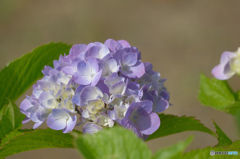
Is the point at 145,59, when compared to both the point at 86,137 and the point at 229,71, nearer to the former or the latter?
the point at 229,71

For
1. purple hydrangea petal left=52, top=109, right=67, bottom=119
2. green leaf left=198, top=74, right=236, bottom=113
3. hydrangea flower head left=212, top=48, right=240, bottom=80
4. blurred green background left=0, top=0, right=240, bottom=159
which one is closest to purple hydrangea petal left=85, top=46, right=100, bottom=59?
purple hydrangea petal left=52, top=109, right=67, bottom=119

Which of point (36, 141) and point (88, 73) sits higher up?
point (88, 73)

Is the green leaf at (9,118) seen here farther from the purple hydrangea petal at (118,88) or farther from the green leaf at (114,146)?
the green leaf at (114,146)

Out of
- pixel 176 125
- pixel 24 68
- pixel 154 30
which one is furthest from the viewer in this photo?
pixel 154 30

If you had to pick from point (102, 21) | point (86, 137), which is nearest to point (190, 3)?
point (102, 21)

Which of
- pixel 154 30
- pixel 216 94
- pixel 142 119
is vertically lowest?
pixel 154 30

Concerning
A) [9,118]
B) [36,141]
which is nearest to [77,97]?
[36,141]

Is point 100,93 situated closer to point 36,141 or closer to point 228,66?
point 36,141
